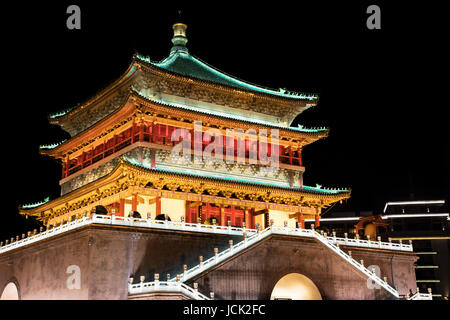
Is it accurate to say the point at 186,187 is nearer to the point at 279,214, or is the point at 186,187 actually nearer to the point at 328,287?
the point at 279,214

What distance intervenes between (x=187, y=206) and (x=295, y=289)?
791 centimetres

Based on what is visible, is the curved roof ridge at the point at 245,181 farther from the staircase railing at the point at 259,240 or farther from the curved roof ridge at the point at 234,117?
the staircase railing at the point at 259,240

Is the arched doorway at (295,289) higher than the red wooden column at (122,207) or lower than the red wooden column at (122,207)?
lower

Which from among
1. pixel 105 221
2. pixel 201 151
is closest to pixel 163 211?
pixel 201 151

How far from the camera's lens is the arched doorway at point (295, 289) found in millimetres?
28606

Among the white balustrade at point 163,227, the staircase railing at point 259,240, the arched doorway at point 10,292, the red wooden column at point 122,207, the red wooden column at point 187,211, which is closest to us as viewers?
the staircase railing at point 259,240

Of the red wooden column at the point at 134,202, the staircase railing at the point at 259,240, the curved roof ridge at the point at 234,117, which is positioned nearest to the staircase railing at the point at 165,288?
the staircase railing at the point at 259,240

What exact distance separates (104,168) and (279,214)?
452 inches

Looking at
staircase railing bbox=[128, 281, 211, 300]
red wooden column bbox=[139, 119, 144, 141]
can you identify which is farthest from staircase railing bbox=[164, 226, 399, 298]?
red wooden column bbox=[139, 119, 144, 141]

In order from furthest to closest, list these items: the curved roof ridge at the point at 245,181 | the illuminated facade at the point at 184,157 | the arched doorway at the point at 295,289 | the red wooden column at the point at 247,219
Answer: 1. the red wooden column at the point at 247,219
2. the illuminated facade at the point at 184,157
3. the curved roof ridge at the point at 245,181
4. the arched doorway at the point at 295,289

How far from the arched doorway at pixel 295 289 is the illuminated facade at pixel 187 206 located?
0.21ft

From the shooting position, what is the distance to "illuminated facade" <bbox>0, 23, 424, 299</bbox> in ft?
84.1

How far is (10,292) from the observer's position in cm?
3145

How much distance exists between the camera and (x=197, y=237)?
27641 mm
